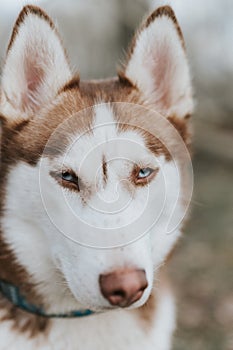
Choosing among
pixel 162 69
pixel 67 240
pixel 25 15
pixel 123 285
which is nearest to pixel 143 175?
pixel 67 240

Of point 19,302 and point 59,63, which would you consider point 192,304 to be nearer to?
point 19,302

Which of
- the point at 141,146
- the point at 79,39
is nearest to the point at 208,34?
the point at 79,39

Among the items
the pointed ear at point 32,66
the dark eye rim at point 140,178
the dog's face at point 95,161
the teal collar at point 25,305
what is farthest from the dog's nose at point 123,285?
the pointed ear at point 32,66

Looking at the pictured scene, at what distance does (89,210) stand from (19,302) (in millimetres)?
689

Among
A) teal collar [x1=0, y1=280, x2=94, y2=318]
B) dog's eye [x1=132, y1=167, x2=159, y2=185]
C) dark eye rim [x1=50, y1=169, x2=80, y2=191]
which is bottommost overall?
teal collar [x1=0, y1=280, x2=94, y2=318]

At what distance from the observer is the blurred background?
13.0 feet

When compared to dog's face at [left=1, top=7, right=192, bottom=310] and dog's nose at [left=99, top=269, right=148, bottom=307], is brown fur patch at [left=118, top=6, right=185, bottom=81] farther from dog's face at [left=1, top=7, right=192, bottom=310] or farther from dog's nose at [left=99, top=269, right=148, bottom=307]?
dog's nose at [left=99, top=269, right=148, bottom=307]

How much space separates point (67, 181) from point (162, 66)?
0.79m

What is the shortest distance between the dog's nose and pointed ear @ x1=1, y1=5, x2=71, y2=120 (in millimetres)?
934

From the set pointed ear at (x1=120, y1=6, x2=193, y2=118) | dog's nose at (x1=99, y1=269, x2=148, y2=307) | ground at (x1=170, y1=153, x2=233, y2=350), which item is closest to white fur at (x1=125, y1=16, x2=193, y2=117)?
pointed ear at (x1=120, y1=6, x2=193, y2=118)

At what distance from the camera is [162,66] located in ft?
8.83

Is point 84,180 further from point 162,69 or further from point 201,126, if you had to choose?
point 201,126

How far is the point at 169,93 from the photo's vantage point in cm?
274

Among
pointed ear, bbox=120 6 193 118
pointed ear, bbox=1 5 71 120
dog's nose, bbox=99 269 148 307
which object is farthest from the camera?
pointed ear, bbox=120 6 193 118
